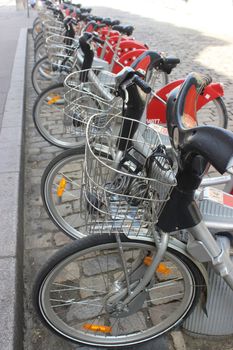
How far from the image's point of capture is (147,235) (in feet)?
5.95

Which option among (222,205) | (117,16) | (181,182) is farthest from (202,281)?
(117,16)

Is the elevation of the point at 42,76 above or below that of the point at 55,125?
above

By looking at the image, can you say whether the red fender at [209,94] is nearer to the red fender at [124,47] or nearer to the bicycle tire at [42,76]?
the red fender at [124,47]

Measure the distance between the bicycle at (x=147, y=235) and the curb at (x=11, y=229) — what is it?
9.3 inches

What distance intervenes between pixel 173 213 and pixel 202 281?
549 millimetres

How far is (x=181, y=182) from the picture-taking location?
1.55m

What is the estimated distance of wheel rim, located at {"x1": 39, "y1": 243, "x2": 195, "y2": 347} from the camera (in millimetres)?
1950

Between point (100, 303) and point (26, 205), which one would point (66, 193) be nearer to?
point (26, 205)

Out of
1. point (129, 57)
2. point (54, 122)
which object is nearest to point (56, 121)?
point (54, 122)

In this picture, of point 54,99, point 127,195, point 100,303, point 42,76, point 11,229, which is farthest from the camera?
point 42,76

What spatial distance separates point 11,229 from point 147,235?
141cm

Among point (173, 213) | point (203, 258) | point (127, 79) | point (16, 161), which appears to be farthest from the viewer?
point (16, 161)

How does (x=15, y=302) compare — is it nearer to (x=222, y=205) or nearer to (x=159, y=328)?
(x=159, y=328)

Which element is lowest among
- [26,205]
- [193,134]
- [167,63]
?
[26,205]
